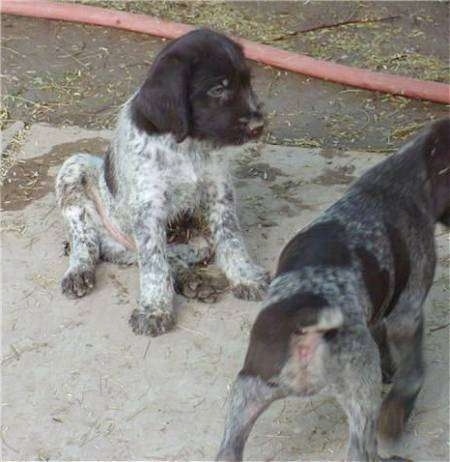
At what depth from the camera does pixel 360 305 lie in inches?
189

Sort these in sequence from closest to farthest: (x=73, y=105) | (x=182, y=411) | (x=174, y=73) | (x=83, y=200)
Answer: (x=182, y=411) < (x=174, y=73) < (x=83, y=200) < (x=73, y=105)

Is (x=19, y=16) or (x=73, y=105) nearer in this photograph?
(x=73, y=105)

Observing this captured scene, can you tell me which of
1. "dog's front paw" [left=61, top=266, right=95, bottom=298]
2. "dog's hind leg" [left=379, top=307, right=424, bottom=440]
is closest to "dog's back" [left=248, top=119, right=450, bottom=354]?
"dog's hind leg" [left=379, top=307, right=424, bottom=440]

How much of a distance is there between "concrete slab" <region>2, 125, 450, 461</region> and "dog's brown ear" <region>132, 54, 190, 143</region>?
2.02 feet

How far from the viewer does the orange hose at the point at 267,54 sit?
8.95m

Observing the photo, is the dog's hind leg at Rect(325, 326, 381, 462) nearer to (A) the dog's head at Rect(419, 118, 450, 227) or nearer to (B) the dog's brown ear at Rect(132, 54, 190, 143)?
(A) the dog's head at Rect(419, 118, 450, 227)

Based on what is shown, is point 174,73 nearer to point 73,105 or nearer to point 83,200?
point 83,200

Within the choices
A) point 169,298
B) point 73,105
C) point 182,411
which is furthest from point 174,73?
point 73,105

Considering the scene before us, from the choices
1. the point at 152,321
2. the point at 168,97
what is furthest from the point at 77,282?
the point at 168,97

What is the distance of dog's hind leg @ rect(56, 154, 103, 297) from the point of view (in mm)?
6727

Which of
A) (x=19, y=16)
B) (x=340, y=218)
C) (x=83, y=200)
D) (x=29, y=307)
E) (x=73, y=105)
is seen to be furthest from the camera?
(x=19, y=16)

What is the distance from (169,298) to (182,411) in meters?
0.93

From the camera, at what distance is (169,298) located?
6.34 meters

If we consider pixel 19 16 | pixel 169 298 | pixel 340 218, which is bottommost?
pixel 19 16
